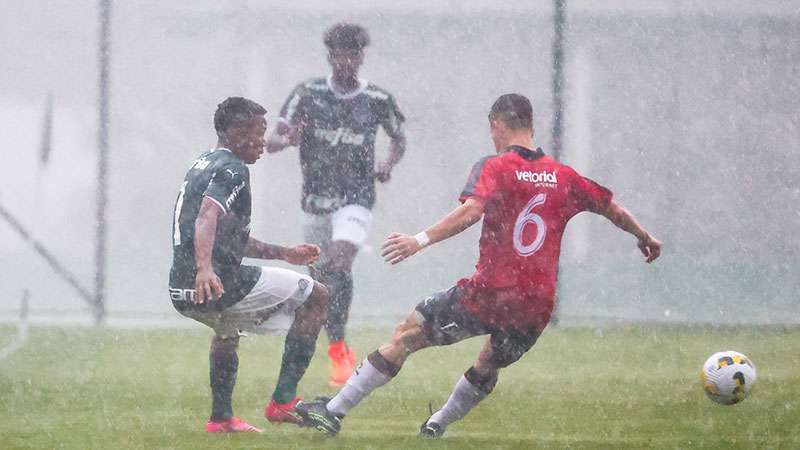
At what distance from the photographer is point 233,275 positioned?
22.7 ft

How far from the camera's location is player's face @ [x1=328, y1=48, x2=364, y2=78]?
9.56m

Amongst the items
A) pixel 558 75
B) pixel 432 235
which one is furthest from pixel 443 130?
pixel 432 235

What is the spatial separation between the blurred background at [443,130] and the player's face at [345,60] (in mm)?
3731

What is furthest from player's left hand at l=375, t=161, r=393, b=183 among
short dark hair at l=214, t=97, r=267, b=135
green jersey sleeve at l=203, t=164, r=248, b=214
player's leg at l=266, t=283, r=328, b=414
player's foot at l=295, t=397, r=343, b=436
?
player's foot at l=295, t=397, r=343, b=436

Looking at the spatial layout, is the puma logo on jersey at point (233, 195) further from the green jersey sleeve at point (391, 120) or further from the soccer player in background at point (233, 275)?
the green jersey sleeve at point (391, 120)

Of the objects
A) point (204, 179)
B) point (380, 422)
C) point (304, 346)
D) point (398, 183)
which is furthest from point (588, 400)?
point (398, 183)

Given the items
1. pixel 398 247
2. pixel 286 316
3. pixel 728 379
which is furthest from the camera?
pixel 728 379

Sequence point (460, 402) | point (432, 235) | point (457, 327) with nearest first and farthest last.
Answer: point (432, 235) < point (457, 327) < point (460, 402)

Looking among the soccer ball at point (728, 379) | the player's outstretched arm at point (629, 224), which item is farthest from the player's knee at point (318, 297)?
the soccer ball at point (728, 379)

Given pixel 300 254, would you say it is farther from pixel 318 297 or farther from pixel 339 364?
pixel 339 364

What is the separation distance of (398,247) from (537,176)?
87 centimetres

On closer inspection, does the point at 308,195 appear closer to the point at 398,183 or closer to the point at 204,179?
the point at 204,179

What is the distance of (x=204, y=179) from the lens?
22.4 ft

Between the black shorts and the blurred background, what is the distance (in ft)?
22.3
